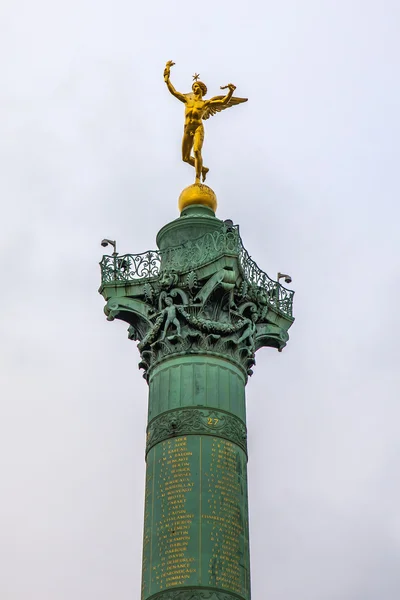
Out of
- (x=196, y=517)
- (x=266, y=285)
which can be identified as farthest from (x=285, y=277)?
(x=196, y=517)

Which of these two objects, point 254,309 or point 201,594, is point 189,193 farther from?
point 201,594

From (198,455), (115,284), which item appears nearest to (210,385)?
(198,455)

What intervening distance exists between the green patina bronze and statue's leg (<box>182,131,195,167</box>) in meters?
2.70

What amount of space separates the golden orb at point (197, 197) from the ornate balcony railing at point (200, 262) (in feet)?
8.90

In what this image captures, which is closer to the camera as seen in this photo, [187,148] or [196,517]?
[196,517]

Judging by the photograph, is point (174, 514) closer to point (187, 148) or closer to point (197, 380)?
point (197, 380)

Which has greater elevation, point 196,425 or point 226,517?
point 196,425

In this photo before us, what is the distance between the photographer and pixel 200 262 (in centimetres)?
4047

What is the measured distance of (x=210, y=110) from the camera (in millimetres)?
45688

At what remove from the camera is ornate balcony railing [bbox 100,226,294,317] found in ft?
133

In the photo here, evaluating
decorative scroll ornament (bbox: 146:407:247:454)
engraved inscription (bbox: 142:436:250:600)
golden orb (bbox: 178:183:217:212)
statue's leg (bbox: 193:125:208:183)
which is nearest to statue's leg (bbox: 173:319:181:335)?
decorative scroll ornament (bbox: 146:407:247:454)

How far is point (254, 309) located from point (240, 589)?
30.6 ft

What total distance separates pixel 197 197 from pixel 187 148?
2331 mm

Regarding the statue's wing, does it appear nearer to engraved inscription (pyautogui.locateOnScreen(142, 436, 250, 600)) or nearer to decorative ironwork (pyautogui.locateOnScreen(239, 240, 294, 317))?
decorative ironwork (pyautogui.locateOnScreen(239, 240, 294, 317))
